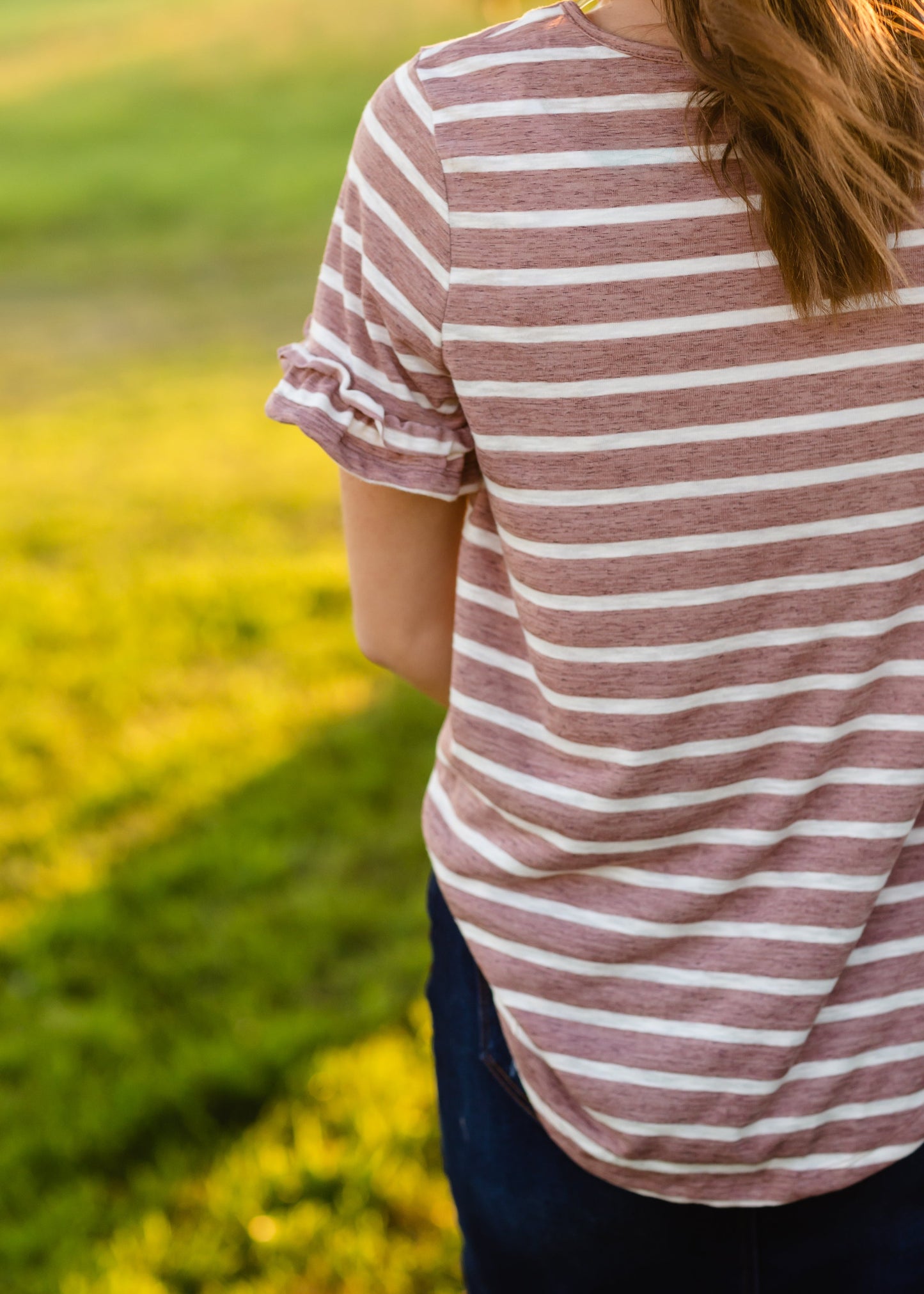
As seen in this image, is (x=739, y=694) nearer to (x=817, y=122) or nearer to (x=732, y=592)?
(x=732, y=592)

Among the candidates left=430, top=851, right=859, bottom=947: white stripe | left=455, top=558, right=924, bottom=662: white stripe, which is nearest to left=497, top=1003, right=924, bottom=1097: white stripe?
left=430, top=851, right=859, bottom=947: white stripe

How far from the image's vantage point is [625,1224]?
111cm

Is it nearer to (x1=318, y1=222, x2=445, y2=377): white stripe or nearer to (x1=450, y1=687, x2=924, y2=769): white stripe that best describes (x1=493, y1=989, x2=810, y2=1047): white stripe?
(x1=450, y1=687, x2=924, y2=769): white stripe

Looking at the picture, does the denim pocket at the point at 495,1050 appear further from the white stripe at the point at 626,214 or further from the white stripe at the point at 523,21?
the white stripe at the point at 523,21

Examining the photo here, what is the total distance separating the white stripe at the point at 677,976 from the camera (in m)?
0.99

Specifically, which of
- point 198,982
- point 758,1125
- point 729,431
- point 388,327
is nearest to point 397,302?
point 388,327

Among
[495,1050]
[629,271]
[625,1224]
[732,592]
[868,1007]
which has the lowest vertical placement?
[625,1224]

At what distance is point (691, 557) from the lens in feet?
3.01

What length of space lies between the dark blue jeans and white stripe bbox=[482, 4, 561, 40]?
2.52 ft

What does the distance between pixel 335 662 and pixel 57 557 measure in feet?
4.92

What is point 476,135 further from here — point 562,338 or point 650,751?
point 650,751

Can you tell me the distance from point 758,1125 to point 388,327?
0.68 meters

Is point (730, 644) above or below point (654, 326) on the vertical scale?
below

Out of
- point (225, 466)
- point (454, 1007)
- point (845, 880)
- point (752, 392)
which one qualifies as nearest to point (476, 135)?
point (752, 392)
